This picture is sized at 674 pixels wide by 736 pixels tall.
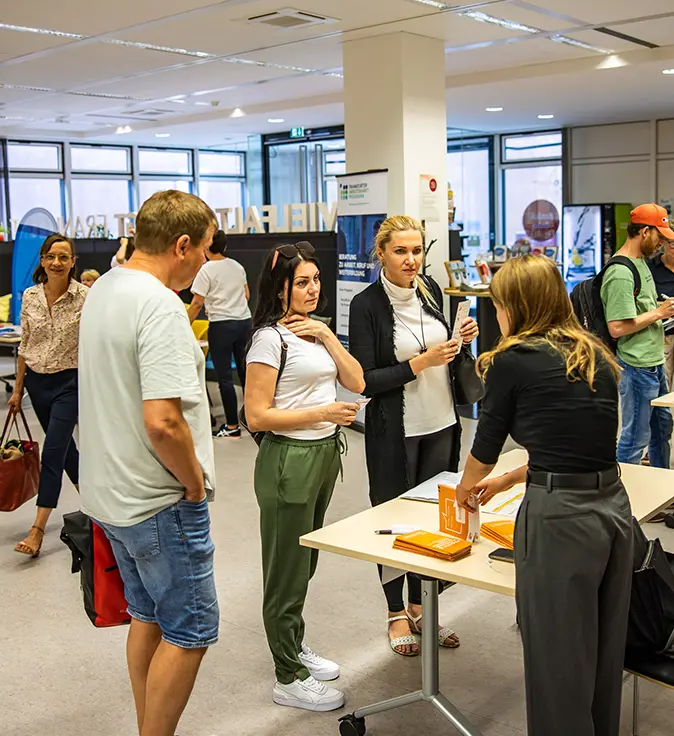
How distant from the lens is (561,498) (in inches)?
88.9

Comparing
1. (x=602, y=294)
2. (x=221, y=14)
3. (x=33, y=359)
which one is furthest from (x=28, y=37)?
(x=602, y=294)

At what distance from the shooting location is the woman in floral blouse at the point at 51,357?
4777mm

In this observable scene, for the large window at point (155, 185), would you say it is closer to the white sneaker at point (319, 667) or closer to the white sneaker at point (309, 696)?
the white sneaker at point (319, 667)

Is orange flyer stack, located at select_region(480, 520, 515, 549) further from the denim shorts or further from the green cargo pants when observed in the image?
the denim shorts

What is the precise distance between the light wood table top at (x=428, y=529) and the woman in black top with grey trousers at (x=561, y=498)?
174 mm

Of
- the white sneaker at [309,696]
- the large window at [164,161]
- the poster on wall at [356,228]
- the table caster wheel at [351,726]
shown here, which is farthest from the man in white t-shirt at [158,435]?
the large window at [164,161]

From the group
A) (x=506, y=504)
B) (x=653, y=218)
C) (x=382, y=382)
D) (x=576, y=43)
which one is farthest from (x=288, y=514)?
(x=576, y=43)

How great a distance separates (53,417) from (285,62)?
17.3 ft

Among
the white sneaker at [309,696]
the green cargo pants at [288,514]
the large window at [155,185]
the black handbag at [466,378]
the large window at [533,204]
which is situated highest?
the large window at [155,185]

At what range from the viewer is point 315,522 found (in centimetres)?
324

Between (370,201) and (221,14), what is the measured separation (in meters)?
1.79

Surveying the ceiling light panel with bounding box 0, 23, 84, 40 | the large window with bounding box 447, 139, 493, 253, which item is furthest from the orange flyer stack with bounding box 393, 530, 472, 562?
the large window with bounding box 447, 139, 493, 253

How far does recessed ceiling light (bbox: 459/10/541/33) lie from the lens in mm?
6916

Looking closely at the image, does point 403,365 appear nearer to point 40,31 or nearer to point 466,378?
point 466,378
